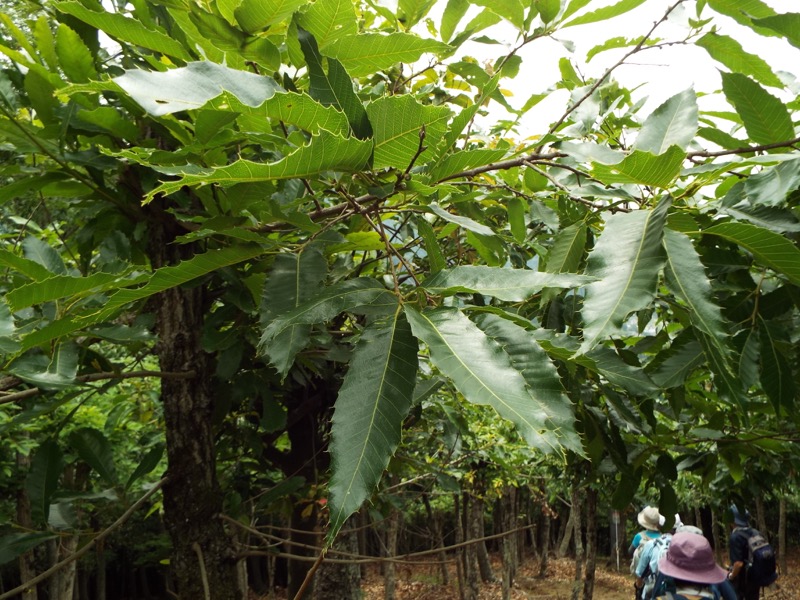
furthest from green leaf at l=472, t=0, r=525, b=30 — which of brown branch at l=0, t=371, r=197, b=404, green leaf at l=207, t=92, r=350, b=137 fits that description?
brown branch at l=0, t=371, r=197, b=404

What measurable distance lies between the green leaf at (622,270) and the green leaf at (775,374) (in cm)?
57

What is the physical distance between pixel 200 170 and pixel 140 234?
0.81 metres

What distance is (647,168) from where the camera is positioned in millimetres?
783

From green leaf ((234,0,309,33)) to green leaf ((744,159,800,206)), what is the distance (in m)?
0.73

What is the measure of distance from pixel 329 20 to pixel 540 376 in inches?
24.4

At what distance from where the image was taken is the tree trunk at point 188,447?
141cm

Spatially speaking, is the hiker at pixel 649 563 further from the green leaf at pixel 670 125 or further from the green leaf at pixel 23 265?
the green leaf at pixel 23 265

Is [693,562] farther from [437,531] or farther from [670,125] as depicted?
[437,531]

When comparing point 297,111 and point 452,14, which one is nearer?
point 297,111

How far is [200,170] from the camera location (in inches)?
28.4

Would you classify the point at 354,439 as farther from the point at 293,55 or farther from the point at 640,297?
the point at 293,55

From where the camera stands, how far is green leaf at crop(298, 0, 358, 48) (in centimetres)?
91

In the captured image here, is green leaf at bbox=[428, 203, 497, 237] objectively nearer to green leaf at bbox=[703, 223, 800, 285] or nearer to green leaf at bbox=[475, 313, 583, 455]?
green leaf at bbox=[475, 313, 583, 455]

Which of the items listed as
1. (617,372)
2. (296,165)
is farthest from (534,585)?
(296,165)
